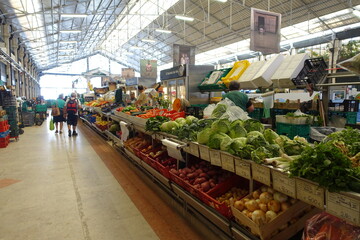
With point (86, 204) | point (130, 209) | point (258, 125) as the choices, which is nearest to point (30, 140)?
point (86, 204)

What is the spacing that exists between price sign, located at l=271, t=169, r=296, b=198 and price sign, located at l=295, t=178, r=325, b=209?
0.04m

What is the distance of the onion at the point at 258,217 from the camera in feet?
6.13

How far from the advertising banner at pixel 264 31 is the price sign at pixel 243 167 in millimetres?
6110

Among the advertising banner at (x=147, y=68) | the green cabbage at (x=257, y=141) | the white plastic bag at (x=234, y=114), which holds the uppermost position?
the advertising banner at (x=147, y=68)

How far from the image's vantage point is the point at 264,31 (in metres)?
7.86

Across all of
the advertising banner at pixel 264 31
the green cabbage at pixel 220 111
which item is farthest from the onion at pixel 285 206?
the advertising banner at pixel 264 31

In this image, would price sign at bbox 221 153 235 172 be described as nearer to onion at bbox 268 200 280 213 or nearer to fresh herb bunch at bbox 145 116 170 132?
onion at bbox 268 200 280 213

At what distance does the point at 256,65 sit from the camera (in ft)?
15.8

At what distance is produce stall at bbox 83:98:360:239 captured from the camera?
1.40 m

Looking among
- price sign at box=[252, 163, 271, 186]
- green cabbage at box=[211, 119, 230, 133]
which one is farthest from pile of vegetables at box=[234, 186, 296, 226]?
green cabbage at box=[211, 119, 230, 133]

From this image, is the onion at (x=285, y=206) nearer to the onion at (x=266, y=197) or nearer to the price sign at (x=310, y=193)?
the onion at (x=266, y=197)

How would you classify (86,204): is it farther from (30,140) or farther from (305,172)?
(30,140)

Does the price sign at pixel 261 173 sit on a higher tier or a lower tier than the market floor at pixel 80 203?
higher

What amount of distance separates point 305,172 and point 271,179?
1.31 ft
